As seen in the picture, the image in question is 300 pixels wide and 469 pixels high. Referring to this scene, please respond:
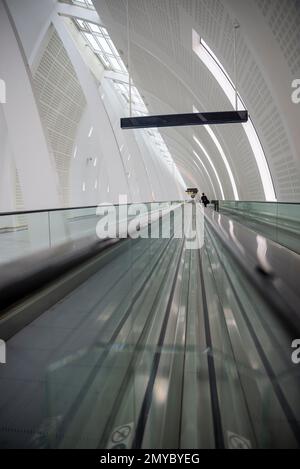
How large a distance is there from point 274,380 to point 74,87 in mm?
20378

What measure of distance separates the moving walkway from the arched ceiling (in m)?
4.64

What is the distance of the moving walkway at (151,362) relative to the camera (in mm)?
1819

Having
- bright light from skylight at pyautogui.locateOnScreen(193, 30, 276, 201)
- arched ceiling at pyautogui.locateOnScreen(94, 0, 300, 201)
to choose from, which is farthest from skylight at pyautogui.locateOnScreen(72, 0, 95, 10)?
bright light from skylight at pyautogui.locateOnScreen(193, 30, 276, 201)

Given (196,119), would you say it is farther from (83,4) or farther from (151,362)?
(83,4)

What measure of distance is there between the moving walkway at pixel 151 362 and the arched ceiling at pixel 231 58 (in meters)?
4.64

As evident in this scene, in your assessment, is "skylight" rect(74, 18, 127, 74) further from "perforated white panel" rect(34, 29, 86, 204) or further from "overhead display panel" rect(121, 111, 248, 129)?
"overhead display panel" rect(121, 111, 248, 129)

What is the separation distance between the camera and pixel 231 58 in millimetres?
9055

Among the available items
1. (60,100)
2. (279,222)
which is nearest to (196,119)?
(279,222)

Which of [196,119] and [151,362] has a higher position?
[196,119]

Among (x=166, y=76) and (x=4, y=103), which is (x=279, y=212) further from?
(x=166, y=76)

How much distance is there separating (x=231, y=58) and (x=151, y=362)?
29.9 feet

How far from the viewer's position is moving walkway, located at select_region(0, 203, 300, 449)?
1.82 metres

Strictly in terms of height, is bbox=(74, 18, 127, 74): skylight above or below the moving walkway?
above

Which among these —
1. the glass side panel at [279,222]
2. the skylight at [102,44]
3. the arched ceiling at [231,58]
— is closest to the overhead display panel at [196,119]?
the arched ceiling at [231,58]
